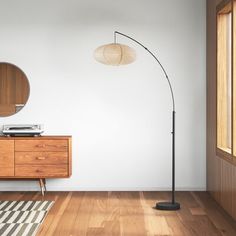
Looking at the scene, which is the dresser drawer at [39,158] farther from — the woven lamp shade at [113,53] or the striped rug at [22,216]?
the woven lamp shade at [113,53]

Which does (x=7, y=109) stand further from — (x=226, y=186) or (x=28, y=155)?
(x=226, y=186)

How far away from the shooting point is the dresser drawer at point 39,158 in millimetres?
5980

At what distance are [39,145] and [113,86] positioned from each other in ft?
3.57

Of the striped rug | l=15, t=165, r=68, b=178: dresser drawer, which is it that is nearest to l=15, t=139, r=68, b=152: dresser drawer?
l=15, t=165, r=68, b=178: dresser drawer

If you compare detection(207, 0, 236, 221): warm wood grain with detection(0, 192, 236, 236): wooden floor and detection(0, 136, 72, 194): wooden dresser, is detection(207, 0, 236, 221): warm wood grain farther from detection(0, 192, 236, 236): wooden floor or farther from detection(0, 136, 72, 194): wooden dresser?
detection(0, 136, 72, 194): wooden dresser

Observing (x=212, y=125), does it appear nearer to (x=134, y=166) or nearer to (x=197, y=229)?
(x=134, y=166)

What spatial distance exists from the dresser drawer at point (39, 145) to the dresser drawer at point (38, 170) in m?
0.18

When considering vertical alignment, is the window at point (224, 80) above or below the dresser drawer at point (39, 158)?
above

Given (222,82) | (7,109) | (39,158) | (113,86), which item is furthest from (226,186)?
(7,109)

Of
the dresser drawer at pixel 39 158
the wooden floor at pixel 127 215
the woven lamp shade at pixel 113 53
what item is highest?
the woven lamp shade at pixel 113 53

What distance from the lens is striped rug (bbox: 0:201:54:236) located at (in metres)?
4.39

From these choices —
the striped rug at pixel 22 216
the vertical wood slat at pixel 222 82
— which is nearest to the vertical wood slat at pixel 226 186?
the vertical wood slat at pixel 222 82

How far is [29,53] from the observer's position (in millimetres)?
6316

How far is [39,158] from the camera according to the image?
235 inches
